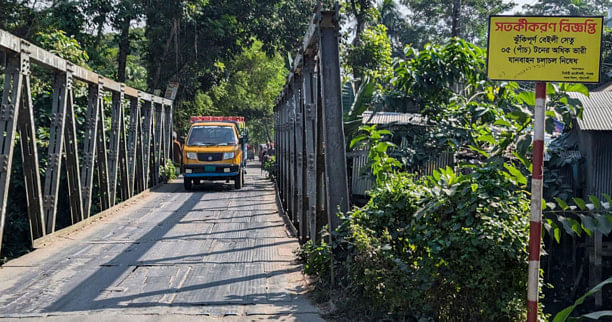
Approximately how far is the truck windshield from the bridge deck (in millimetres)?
8154

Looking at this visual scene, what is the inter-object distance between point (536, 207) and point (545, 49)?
43.8 inches

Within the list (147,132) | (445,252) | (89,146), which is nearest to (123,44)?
(147,132)

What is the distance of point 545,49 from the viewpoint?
4.42 m

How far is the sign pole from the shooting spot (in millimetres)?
4395

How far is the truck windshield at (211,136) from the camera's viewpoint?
2069 cm

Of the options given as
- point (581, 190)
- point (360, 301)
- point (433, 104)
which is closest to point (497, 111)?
point (433, 104)

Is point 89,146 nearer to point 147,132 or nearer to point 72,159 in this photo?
point 72,159

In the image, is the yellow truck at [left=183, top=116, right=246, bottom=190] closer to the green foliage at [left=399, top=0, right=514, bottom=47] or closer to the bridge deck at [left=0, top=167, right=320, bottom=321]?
the bridge deck at [left=0, top=167, right=320, bottom=321]

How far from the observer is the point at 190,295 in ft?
21.2

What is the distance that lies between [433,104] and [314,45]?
10.9ft

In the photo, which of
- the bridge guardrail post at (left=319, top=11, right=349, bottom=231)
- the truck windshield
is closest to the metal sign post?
the bridge guardrail post at (left=319, top=11, right=349, bottom=231)

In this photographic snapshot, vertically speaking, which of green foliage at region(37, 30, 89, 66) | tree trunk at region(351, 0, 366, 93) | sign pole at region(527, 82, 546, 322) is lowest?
sign pole at region(527, 82, 546, 322)

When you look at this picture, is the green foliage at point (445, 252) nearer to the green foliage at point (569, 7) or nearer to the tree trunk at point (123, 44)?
the tree trunk at point (123, 44)

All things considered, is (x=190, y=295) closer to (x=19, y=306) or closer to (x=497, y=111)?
(x=19, y=306)
